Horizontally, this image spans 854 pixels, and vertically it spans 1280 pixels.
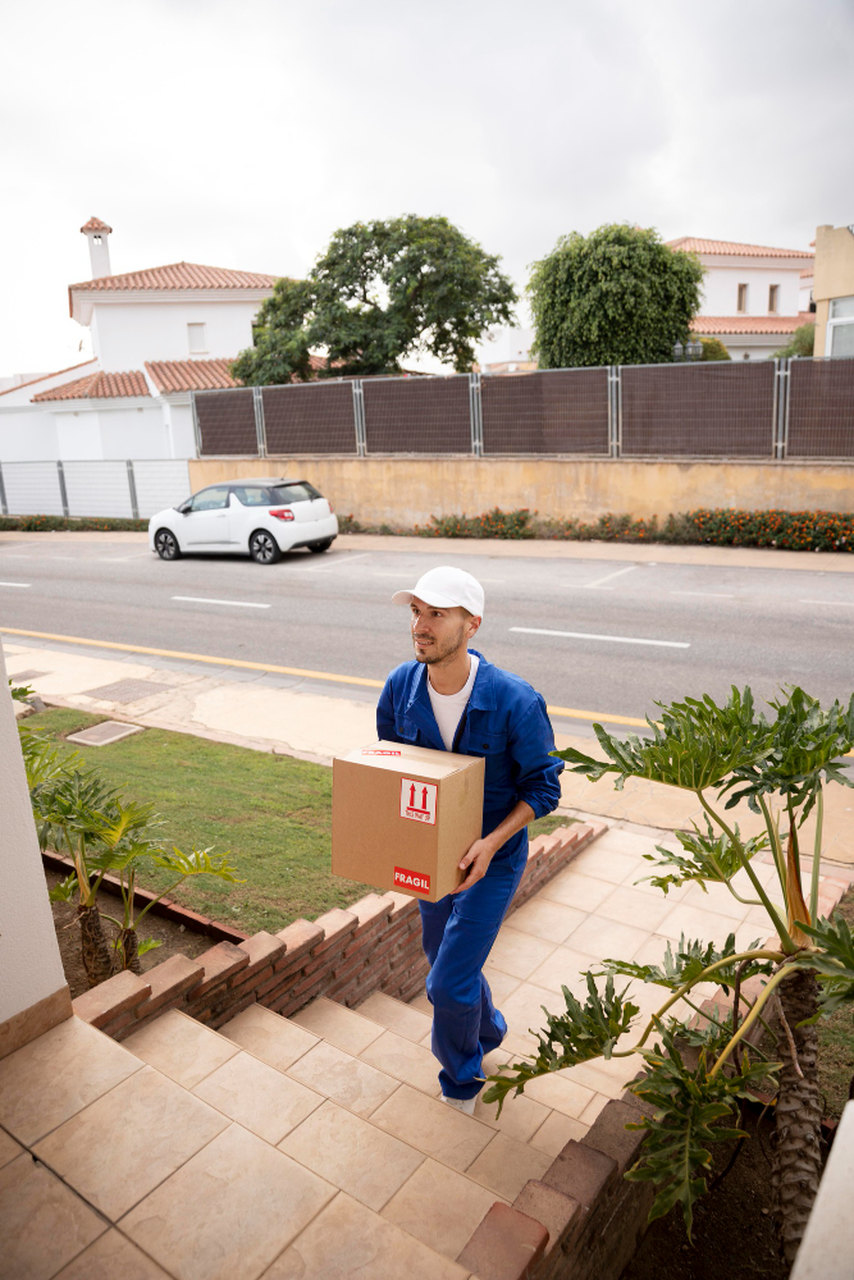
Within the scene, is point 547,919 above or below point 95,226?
below

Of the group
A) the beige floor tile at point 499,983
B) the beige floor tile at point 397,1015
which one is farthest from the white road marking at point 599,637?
the beige floor tile at point 397,1015

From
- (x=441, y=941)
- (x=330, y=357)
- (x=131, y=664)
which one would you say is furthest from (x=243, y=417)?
(x=441, y=941)

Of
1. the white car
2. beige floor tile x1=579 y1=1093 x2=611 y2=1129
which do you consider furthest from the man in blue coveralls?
the white car

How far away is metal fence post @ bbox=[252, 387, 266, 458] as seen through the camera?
22.7m

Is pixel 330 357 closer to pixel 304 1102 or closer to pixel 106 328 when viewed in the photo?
pixel 106 328

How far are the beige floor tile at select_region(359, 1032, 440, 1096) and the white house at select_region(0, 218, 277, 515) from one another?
30969 mm

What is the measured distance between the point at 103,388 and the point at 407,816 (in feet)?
116

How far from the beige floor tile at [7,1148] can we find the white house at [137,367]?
3160 centimetres

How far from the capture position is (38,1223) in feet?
7.88

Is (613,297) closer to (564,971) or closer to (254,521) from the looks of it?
(254,521)

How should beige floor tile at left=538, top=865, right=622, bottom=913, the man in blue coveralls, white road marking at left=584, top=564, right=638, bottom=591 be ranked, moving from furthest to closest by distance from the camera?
white road marking at left=584, top=564, right=638, bottom=591
beige floor tile at left=538, top=865, right=622, bottom=913
the man in blue coveralls

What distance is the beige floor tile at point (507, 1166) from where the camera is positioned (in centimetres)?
288

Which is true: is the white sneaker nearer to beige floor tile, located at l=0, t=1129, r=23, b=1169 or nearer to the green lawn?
the green lawn

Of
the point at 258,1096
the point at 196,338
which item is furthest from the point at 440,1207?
the point at 196,338
